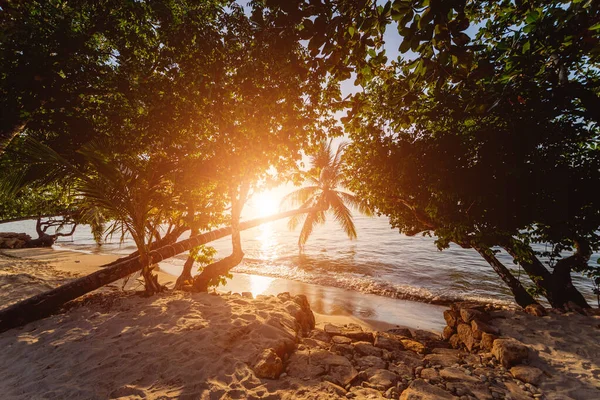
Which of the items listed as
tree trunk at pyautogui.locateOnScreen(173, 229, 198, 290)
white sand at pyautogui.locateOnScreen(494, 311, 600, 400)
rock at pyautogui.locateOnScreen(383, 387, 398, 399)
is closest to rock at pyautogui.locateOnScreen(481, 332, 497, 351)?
white sand at pyautogui.locateOnScreen(494, 311, 600, 400)

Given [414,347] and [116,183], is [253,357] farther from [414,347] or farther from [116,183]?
[116,183]

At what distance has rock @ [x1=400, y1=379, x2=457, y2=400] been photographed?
2.89 m

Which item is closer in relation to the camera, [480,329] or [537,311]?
[480,329]

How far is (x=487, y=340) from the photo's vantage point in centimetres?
427

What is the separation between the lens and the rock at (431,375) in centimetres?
338

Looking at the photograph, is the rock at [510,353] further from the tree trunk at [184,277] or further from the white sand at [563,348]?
the tree trunk at [184,277]

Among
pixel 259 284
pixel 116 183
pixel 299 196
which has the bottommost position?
pixel 259 284

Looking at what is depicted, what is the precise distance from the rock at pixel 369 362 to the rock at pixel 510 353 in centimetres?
187

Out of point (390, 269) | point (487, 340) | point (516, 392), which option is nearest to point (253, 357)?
point (516, 392)

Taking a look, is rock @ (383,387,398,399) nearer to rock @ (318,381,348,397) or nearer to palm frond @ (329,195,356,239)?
rock @ (318,381,348,397)

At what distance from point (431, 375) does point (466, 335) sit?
1.92m

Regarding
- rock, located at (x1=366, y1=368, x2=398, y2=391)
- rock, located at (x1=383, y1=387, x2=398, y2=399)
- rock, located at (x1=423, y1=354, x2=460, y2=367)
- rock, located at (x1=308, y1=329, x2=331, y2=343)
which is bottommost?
rock, located at (x1=423, y1=354, x2=460, y2=367)

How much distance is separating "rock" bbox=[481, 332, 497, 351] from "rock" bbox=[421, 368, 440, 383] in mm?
1377

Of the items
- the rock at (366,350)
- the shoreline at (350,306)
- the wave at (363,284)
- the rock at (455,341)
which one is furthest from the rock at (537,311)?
the wave at (363,284)
